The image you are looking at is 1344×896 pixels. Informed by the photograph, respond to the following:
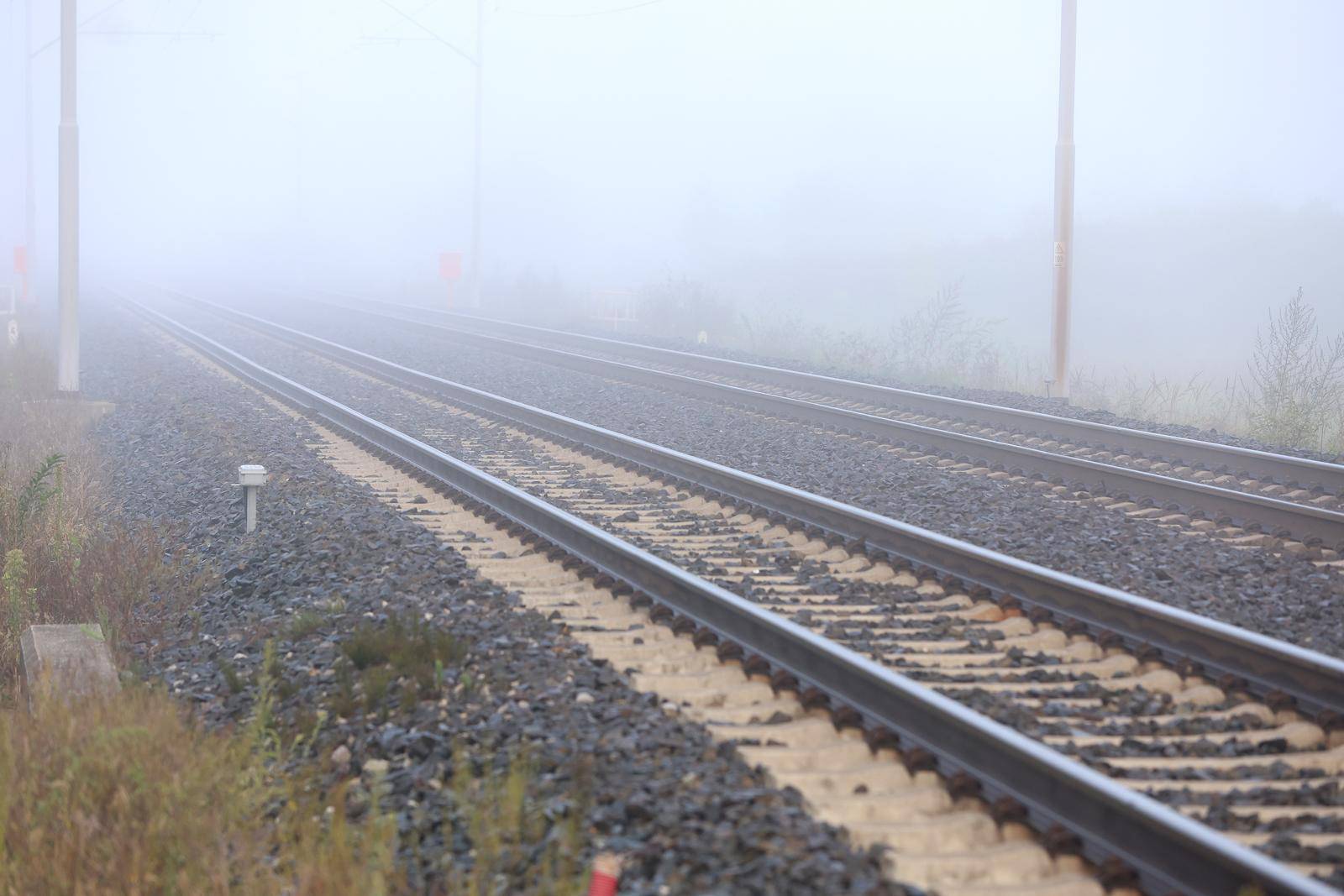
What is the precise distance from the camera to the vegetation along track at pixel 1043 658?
15.4 ft

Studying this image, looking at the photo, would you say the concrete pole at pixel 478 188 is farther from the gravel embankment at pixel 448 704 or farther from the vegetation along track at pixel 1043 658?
the vegetation along track at pixel 1043 658

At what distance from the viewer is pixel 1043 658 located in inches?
249

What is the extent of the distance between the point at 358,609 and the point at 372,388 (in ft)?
38.9

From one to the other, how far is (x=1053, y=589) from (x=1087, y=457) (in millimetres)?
5454

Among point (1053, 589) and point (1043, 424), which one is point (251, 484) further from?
point (1043, 424)

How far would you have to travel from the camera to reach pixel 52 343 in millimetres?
27328

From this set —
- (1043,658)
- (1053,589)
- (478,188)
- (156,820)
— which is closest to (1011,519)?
(1053,589)

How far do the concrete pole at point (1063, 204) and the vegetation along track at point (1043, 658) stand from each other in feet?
26.4

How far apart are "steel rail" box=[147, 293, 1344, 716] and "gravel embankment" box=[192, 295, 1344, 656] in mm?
559

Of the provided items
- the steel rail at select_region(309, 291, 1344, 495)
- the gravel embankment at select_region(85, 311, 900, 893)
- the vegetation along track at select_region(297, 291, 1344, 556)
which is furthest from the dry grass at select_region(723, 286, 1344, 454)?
the gravel embankment at select_region(85, 311, 900, 893)

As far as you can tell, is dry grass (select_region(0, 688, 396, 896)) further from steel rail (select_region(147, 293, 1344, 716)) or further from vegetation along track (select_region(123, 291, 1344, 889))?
steel rail (select_region(147, 293, 1344, 716))

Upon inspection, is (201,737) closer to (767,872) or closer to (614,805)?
(614,805)

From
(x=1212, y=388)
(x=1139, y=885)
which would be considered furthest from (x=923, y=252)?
(x=1139, y=885)

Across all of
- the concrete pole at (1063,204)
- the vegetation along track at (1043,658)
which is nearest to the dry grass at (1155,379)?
the concrete pole at (1063,204)
